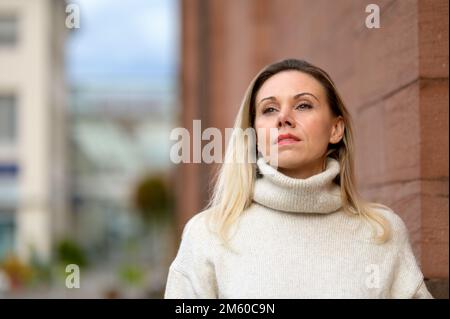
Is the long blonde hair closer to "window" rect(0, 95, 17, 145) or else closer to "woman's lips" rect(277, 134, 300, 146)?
"woman's lips" rect(277, 134, 300, 146)

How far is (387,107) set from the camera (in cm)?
327

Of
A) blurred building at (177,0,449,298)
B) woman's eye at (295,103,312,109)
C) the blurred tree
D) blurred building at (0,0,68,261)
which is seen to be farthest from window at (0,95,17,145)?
woman's eye at (295,103,312,109)

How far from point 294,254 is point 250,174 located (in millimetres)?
226

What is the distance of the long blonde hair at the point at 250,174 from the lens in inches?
84.2

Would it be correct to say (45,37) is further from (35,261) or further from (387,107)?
(387,107)

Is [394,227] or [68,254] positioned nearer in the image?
[394,227]

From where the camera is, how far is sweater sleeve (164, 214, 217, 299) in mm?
2090

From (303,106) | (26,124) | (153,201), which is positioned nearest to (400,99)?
(303,106)

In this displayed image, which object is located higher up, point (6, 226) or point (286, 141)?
point (286, 141)

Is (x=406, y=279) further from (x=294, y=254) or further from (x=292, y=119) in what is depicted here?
(x=292, y=119)

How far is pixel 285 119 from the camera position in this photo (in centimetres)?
207

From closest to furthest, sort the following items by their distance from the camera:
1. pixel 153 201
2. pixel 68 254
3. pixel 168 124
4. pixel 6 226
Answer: pixel 68 254 → pixel 6 226 → pixel 153 201 → pixel 168 124

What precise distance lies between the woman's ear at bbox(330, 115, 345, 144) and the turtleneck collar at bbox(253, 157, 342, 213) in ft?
0.33

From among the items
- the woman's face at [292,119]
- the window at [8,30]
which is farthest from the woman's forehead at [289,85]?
the window at [8,30]
